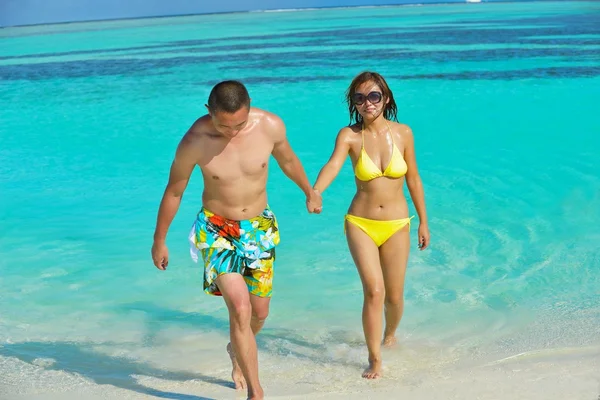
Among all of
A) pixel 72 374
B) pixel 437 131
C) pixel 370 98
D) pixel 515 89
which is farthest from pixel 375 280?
pixel 515 89

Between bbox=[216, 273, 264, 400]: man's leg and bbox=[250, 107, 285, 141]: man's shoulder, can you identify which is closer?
bbox=[216, 273, 264, 400]: man's leg

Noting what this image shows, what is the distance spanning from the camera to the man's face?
3.45m

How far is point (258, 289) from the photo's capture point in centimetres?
378

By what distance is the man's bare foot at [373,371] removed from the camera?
4.03m

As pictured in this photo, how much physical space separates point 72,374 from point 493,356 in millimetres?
2220

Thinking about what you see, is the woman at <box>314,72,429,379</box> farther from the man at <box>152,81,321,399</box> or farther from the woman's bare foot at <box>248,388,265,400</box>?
the woman's bare foot at <box>248,388,265,400</box>

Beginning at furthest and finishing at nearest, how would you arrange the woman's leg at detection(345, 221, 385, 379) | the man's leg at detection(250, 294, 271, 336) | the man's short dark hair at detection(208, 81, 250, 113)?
the woman's leg at detection(345, 221, 385, 379)
the man's leg at detection(250, 294, 271, 336)
the man's short dark hair at detection(208, 81, 250, 113)

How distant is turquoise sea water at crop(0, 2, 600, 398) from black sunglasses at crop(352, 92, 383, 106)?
4.45 ft

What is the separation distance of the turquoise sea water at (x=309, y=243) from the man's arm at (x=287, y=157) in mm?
921

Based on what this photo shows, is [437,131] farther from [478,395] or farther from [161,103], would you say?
[478,395]

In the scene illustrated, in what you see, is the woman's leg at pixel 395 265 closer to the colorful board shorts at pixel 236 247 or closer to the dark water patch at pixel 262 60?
the colorful board shorts at pixel 236 247

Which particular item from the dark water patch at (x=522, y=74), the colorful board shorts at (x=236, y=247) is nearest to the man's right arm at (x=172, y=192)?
the colorful board shorts at (x=236, y=247)

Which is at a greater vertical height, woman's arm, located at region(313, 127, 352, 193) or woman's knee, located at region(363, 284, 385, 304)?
woman's arm, located at region(313, 127, 352, 193)

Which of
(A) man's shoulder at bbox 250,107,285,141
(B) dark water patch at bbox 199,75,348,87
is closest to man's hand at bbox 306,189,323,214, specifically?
(A) man's shoulder at bbox 250,107,285,141
